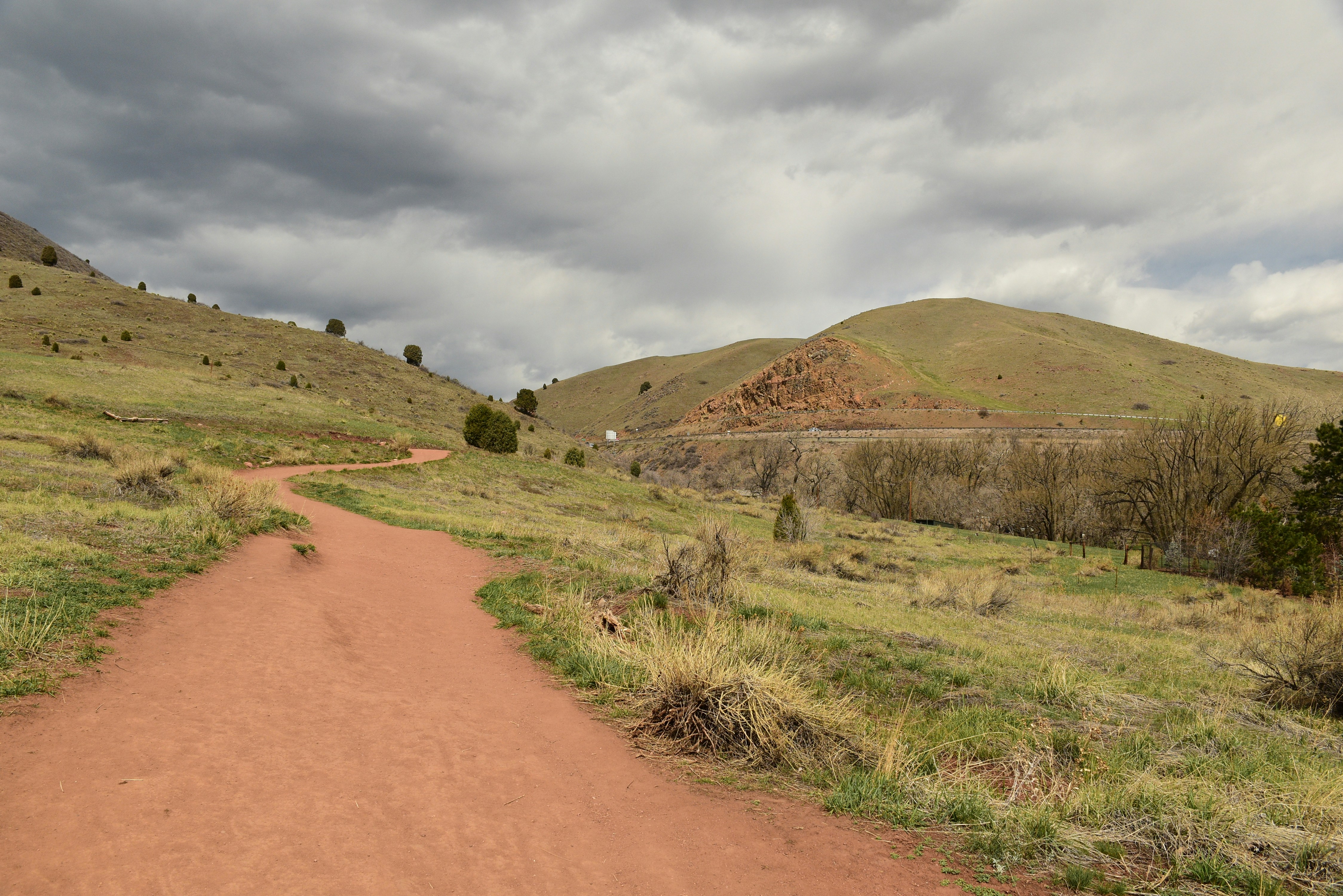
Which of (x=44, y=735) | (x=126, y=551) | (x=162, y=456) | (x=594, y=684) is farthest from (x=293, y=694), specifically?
(x=162, y=456)

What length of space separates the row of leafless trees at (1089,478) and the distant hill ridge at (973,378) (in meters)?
22.4

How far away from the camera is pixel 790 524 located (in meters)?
27.5

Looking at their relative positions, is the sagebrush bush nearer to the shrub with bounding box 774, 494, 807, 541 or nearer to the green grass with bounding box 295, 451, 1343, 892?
the green grass with bounding box 295, 451, 1343, 892

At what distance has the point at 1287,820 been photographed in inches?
172

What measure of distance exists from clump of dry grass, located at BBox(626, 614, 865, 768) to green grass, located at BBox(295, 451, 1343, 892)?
23 centimetres

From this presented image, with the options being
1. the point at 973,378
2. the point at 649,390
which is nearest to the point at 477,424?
the point at 973,378

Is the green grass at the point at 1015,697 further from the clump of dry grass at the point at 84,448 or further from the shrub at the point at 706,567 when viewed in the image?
the clump of dry grass at the point at 84,448

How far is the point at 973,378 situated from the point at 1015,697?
325ft

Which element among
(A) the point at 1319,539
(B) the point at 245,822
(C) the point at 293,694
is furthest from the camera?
(A) the point at 1319,539

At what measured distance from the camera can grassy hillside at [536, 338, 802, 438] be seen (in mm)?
127125

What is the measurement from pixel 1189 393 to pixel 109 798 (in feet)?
367

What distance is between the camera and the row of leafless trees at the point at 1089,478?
3003 cm

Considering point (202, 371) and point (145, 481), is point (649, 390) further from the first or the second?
point (145, 481)

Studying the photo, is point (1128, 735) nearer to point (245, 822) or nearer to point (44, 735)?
point (245, 822)
